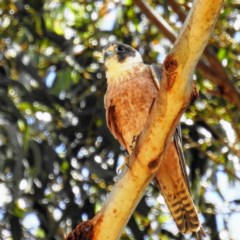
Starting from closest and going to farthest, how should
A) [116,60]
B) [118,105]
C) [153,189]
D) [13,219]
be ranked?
[118,105] → [116,60] → [13,219] → [153,189]

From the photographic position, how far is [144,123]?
4035mm

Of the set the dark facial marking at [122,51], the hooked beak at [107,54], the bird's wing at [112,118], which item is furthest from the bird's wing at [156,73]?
the hooked beak at [107,54]

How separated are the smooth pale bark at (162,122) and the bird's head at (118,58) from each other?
4.35 ft

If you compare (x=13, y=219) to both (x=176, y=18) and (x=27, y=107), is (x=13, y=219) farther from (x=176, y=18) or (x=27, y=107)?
(x=176, y=18)

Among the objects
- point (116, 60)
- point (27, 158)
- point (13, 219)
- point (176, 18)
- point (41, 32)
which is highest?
point (176, 18)

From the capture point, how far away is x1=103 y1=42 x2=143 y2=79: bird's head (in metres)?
4.39

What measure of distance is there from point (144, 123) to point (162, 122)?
1.13m

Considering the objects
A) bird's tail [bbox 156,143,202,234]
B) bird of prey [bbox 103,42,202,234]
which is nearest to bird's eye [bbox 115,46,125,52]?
bird of prey [bbox 103,42,202,234]

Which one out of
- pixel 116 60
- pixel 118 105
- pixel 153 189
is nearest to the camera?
pixel 118 105

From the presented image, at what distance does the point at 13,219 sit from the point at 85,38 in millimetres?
1277

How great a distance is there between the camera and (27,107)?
506cm

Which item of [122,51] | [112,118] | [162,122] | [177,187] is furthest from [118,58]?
[162,122]

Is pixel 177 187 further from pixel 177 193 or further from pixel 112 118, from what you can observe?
pixel 112 118

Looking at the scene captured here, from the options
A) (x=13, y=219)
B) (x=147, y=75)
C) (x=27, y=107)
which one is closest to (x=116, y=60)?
(x=147, y=75)
